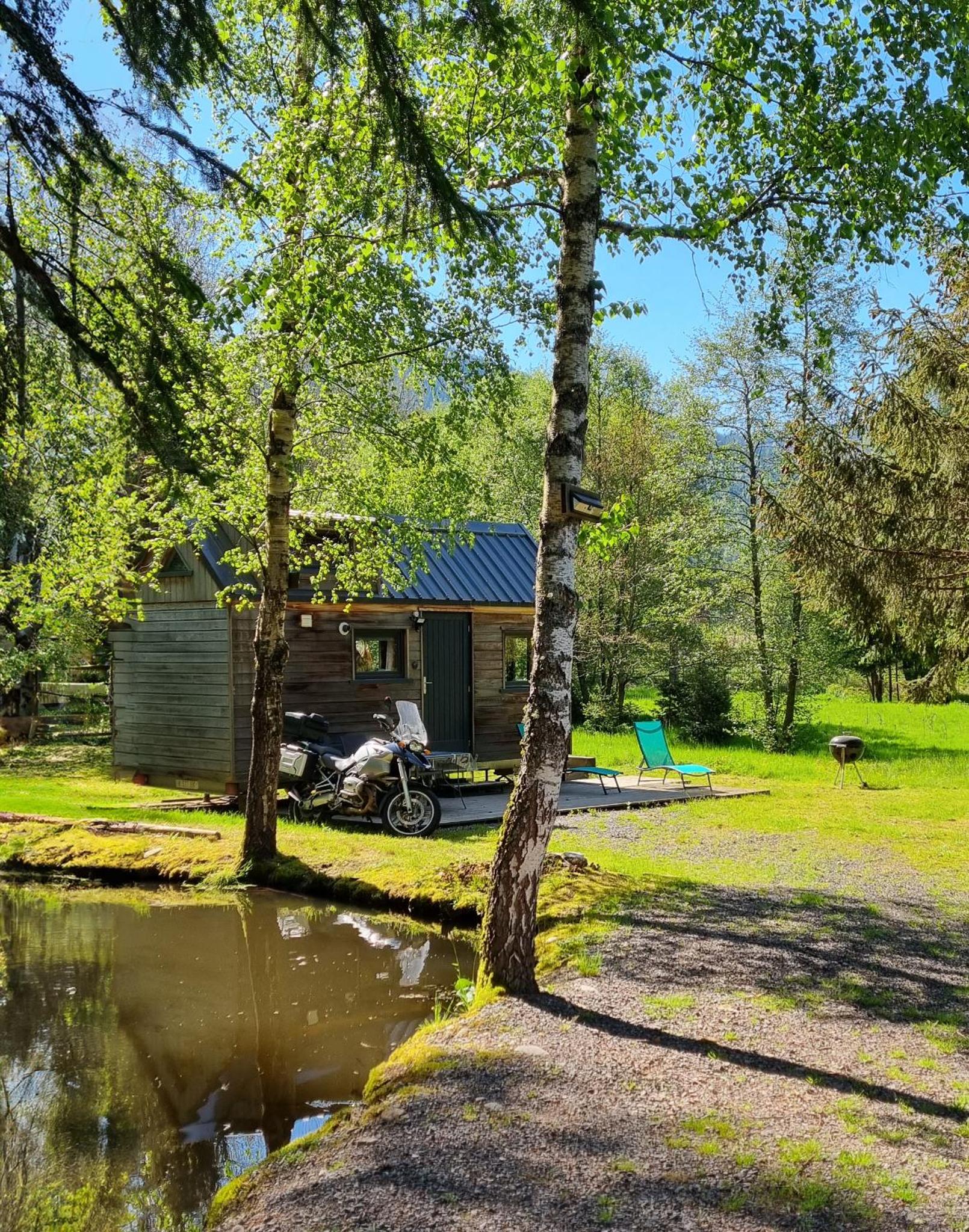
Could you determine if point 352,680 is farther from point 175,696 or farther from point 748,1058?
point 748,1058

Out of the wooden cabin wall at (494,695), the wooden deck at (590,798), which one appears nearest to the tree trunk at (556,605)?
the wooden deck at (590,798)

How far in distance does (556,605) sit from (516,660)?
1065 cm

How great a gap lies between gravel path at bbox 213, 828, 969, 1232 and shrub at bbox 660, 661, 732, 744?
45.5ft

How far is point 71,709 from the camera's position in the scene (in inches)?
909

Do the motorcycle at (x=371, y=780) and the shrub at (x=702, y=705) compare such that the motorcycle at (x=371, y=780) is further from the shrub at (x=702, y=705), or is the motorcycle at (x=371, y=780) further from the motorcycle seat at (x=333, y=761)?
the shrub at (x=702, y=705)

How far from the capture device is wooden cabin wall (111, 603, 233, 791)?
42.2ft

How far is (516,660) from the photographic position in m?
15.7

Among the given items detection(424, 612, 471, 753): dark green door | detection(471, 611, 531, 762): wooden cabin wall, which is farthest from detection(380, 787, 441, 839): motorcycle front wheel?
detection(471, 611, 531, 762): wooden cabin wall

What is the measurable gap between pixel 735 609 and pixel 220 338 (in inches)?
556

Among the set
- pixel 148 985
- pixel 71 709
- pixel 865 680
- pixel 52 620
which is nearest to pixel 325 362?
pixel 148 985

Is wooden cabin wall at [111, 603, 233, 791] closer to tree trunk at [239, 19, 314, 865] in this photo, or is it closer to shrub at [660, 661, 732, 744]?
tree trunk at [239, 19, 314, 865]

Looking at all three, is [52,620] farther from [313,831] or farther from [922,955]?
[922,955]

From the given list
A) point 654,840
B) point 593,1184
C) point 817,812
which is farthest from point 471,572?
point 593,1184

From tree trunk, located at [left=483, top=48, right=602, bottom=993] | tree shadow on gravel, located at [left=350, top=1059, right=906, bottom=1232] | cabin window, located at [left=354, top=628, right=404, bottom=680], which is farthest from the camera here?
cabin window, located at [left=354, top=628, right=404, bottom=680]
